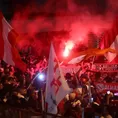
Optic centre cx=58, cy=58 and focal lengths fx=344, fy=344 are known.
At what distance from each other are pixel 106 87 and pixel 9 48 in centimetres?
316

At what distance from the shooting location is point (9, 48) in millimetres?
8406

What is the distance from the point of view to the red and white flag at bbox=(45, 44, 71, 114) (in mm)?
6441

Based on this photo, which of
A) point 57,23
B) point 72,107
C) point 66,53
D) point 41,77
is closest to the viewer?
point 72,107

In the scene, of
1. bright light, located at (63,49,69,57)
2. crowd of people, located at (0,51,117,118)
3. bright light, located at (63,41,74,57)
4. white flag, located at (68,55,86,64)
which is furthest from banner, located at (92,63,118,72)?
bright light, located at (63,41,74,57)

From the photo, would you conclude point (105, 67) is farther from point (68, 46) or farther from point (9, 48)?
point (68, 46)

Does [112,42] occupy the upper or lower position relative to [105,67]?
upper

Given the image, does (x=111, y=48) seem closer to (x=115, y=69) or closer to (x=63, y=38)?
(x=115, y=69)

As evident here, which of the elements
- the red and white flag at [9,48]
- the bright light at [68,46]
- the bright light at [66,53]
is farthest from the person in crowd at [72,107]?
the bright light at [68,46]

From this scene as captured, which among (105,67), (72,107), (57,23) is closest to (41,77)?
(105,67)

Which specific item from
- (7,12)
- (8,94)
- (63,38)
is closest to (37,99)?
(8,94)

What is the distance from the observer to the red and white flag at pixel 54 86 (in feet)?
21.1

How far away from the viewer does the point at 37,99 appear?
8.75 meters

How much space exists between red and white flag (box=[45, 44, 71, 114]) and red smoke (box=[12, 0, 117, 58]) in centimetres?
709

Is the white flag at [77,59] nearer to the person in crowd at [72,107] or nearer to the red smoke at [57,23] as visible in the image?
the person in crowd at [72,107]
